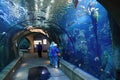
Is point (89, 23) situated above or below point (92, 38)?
above

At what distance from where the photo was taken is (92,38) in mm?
10828

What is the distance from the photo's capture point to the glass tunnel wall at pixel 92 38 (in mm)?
8797

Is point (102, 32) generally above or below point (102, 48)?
above

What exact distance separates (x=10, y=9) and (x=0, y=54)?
3571 millimetres

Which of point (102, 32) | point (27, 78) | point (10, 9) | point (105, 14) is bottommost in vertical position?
point (27, 78)

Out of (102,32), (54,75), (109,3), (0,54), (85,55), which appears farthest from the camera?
(54,75)

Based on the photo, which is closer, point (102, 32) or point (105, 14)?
point (105, 14)

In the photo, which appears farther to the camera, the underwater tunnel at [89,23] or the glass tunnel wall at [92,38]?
the glass tunnel wall at [92,38]

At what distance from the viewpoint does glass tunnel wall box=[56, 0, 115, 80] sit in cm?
880

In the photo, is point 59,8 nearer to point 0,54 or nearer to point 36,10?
point 36,10

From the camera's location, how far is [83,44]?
12609 mm

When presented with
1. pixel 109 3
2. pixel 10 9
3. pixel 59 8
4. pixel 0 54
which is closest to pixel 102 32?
pixel 109 3

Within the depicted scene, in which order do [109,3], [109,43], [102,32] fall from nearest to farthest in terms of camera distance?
[109,3], [109,43], [102,32]

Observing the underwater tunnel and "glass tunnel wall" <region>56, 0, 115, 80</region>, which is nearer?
the underwater tunnel
